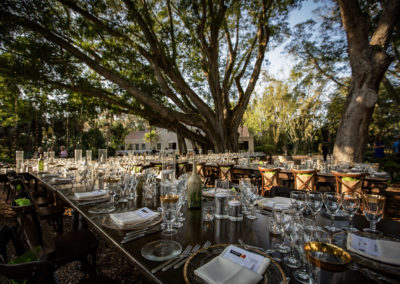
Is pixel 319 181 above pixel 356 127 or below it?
below

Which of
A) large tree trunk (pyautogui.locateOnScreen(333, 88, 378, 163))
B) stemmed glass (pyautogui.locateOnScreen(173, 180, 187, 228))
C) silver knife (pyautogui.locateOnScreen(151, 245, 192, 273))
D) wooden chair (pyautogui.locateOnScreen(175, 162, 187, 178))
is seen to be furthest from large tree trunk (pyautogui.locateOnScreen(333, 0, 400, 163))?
silver knife (pyautogui.locateOnScreen(151, 245, 192, 273))

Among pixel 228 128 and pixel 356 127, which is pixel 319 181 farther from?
pixel 228 128

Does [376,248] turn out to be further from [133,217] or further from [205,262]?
[133,217]

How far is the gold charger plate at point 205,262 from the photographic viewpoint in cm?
73

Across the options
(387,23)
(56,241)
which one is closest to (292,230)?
(56,241)

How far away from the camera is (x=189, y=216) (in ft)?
4.98

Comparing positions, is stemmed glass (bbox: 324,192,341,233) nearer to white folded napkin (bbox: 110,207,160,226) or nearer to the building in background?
white folded napkin (bbox: 110,207,160,226)

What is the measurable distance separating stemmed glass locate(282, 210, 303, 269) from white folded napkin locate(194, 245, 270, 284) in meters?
0.17

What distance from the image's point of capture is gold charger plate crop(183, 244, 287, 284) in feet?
2.39

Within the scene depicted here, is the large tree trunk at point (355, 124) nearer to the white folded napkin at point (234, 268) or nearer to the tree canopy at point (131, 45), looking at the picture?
the tree canopy at point (131, 45)

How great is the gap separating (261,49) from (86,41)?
774cm

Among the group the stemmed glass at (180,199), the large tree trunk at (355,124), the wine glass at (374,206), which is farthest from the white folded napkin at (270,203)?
the large tree trunk at (355,124)

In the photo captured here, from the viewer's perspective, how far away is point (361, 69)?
5.70 metres

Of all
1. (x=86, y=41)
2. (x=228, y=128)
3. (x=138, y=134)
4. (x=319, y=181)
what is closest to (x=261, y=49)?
(x=228, y=128)
